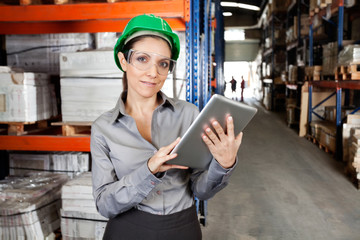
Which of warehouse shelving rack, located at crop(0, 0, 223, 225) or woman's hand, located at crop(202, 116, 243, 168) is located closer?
woman's hand, located at crop(202, 116, 243, 168)

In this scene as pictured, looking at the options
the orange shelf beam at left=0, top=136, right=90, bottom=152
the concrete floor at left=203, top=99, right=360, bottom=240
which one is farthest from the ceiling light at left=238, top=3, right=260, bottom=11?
the orange shelf beam at left=0, top=136, right=90, bottom=152

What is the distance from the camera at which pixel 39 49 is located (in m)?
3.56

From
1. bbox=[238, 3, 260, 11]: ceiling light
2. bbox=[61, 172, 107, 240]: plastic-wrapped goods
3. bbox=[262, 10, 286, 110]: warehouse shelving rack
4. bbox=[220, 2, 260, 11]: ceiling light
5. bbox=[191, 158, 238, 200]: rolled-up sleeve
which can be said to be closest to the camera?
bbox=[191, 158, 238, 200]: rolled-up sleeve

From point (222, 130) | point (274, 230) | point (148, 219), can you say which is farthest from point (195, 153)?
point (274, 230)

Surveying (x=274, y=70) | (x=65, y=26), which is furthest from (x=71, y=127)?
(x=274, y=70)

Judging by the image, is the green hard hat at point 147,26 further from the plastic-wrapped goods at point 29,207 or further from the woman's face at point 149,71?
the plastic-wrapped goods at point 29,207

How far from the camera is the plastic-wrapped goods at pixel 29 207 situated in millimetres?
2842

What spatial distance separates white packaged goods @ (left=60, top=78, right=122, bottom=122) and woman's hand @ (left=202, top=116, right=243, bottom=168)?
1800 millimetres

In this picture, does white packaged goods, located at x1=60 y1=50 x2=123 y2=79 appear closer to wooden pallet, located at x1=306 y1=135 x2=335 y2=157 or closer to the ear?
the ear

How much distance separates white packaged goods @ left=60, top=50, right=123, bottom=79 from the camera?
9.76 feet

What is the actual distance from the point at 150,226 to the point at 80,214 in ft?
5.25

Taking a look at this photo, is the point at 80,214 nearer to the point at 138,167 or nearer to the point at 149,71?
the point at 138,167

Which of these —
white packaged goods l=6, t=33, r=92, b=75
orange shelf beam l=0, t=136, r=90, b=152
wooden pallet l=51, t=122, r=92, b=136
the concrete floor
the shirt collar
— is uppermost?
white packaged goods l=6, t=33, r=92, b=75

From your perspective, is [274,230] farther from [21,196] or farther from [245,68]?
[245,68]
